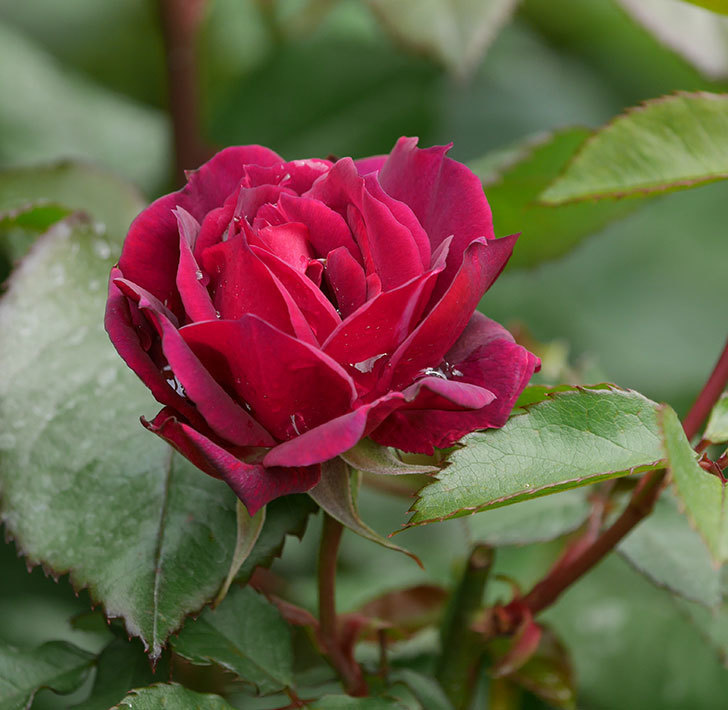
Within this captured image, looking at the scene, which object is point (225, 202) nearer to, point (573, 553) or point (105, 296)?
point (105, 296)

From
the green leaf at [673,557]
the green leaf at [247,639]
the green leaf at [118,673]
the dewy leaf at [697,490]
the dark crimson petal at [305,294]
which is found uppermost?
the dewy leaf at [697,490]

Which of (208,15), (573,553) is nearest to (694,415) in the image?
(573,553)

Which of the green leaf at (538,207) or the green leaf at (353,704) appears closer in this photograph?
the green leaf at (353,704)

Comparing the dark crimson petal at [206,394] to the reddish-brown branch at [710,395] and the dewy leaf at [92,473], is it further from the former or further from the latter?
the reddish-brown branch at [710,395]

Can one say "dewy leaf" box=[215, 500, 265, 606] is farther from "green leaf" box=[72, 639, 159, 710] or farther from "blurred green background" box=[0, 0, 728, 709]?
"blurred green background" box=[0, 0, 728, 709]

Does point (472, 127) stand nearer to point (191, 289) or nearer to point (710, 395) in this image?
point (710, 395)

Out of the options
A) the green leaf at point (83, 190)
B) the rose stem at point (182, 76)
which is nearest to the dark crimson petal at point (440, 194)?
the green leaf at point (83, 190)

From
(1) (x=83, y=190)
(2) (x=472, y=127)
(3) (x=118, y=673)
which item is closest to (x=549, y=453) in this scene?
(3) (x=118, y=673)
